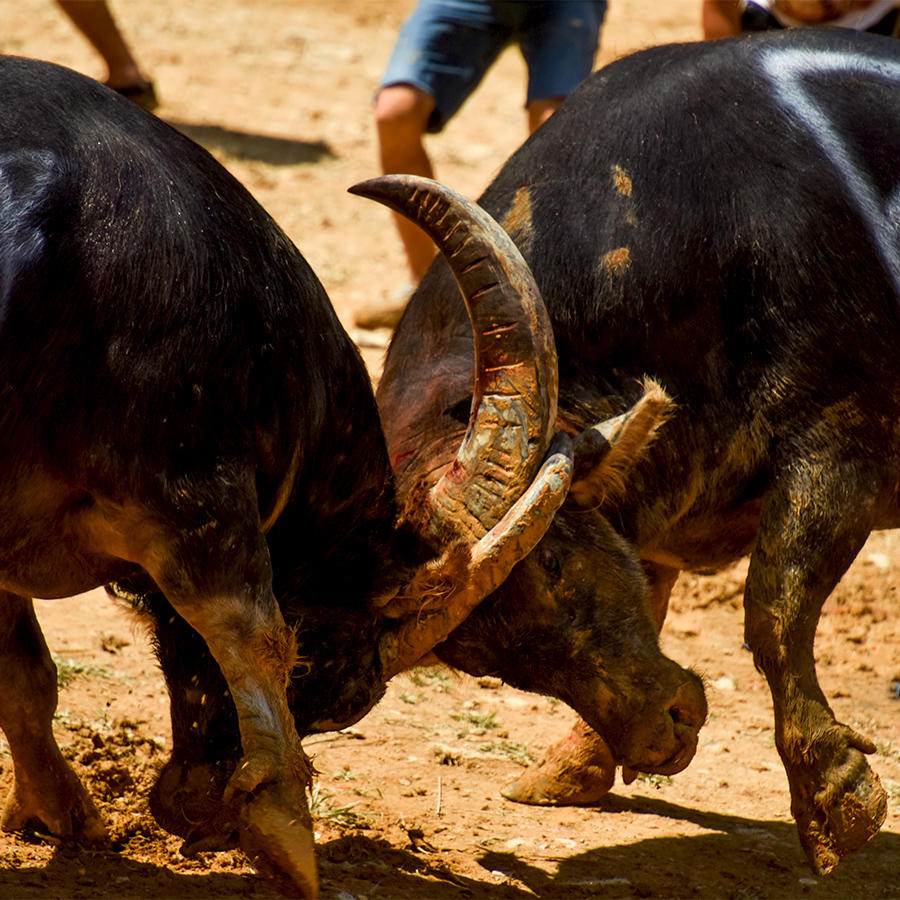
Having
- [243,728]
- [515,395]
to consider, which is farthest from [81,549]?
[515,395]

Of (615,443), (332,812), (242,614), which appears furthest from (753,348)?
(332,812)

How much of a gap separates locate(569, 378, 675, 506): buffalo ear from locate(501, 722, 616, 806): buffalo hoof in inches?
46.3

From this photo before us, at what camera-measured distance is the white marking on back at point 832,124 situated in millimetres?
3809

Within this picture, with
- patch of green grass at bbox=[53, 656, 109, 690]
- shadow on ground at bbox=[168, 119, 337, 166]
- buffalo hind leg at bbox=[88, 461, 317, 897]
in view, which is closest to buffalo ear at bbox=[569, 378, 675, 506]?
buffalo hind leg at bbox=[88, 461, 317, 897]

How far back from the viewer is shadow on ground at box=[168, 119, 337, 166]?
10.3 meters

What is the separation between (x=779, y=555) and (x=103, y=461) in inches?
73.0

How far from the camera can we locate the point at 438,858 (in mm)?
3869

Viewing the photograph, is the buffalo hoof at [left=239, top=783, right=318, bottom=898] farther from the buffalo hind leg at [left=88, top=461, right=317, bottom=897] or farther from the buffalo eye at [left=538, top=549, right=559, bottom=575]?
the buffalo eye at [left=538, top=549, right=559, bottom=575]

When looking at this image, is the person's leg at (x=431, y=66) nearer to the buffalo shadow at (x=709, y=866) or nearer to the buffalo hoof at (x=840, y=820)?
the buffalo shadow at (x=709, y=866)

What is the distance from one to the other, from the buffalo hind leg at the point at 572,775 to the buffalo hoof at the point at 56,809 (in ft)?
4.43

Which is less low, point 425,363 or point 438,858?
point 425,363

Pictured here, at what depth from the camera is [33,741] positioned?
11.8ft

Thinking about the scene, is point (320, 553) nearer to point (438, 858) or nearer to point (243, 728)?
point (243, 728)

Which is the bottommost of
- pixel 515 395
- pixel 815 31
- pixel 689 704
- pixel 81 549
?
pixel 689 704
